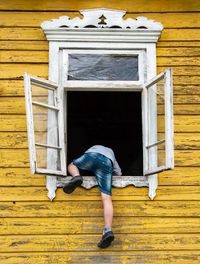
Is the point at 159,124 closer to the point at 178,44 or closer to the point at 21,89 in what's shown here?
the point at 178,44

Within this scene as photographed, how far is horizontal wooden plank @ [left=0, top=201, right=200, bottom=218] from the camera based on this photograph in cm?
502

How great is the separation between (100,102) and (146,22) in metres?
2.67

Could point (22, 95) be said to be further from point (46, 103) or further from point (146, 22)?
point (146, 22)

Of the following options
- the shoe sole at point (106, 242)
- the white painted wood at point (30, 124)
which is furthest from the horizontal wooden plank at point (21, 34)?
the shoe sole at point (106, 242)

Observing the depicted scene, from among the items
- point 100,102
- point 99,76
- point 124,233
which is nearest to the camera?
point 124,233

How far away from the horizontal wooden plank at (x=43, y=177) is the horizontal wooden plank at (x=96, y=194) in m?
0.05

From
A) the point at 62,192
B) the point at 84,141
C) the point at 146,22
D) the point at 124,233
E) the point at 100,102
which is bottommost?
the point at 124,233

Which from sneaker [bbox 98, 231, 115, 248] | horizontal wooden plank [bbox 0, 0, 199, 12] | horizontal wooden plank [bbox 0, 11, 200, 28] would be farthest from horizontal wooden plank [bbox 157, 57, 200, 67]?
sneaker [bbox 98, 231, 115, 248]

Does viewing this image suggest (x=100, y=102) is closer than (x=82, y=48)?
No

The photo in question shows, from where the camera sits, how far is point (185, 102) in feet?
17.4

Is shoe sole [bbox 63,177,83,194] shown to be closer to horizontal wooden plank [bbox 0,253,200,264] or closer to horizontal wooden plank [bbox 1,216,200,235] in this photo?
horizontal wooden plank [bbox 1,216,200,235]

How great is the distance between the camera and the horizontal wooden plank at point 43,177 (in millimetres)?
5082

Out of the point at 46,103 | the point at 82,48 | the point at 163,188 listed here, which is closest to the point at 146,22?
the point at 82,48

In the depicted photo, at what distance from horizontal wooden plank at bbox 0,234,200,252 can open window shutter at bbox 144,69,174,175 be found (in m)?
0.61
